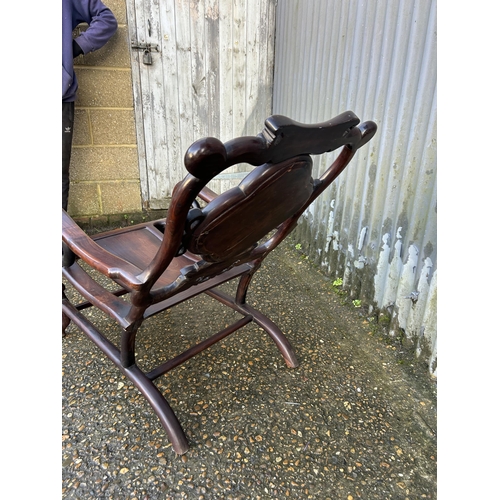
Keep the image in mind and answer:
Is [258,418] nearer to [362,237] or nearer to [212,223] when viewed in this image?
[212,223]

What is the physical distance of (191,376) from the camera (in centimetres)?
170

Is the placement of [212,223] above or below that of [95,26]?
below

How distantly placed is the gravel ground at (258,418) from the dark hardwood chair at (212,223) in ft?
0.51

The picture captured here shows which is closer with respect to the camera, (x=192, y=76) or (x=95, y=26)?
(x=95, y=26)

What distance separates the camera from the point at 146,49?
2846mm

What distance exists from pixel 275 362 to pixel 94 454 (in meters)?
0.83

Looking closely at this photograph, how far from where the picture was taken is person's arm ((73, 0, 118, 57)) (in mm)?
2510

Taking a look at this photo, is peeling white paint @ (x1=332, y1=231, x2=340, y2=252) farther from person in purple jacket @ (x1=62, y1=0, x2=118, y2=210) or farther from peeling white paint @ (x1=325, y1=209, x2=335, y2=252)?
person in purple jacket @ (x1=62, y1=0, x2=118, y2=210)

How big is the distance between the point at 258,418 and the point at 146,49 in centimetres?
265

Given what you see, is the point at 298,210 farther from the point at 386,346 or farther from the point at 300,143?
the point at 386,346

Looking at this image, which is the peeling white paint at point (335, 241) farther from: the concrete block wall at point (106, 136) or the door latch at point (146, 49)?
the door latch at point (146, 49)

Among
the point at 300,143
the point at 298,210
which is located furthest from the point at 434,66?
the point at 300,143

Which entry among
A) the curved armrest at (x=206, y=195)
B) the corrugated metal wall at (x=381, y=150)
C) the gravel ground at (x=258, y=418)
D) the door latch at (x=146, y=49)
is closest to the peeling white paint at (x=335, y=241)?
the corrugated metal wall at (x=381, y=150)

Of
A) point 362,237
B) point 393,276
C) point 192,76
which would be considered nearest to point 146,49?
point 192,76
